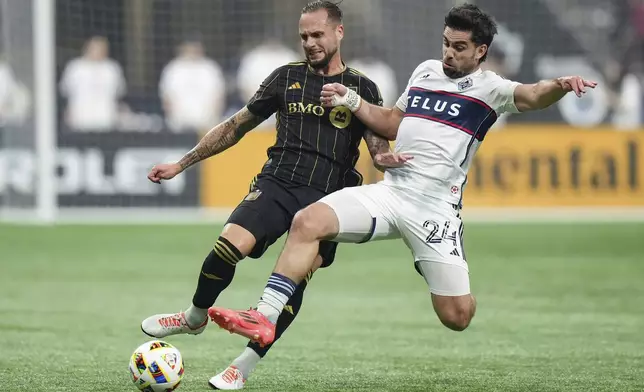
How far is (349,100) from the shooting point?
7.11 metres

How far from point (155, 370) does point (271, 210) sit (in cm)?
119

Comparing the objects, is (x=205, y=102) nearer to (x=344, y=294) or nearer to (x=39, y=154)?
(x=39, y=154)

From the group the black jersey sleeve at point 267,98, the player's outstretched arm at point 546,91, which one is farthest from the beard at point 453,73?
the black jersey sleeve at point 267,98

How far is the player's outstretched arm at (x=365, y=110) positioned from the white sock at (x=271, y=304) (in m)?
1.17

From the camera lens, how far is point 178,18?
20.3 metres

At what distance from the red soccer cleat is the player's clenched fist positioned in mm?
1367

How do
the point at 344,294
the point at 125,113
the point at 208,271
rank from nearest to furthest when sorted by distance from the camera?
the point at 208,271, the point at 344,294, the point at 125,113

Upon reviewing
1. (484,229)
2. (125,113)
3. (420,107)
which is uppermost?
(420,107)

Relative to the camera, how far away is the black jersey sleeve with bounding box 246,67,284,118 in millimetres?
7449

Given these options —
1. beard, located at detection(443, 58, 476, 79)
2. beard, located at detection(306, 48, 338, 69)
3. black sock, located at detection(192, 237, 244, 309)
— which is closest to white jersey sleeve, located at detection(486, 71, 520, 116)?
beard, located at detection(443, 58, 476, 79)

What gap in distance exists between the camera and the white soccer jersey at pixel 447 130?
7.18m

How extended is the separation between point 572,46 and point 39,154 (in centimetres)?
1007

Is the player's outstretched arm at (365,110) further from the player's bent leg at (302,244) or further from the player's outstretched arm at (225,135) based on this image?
the player's outstretched arm at (225,135)

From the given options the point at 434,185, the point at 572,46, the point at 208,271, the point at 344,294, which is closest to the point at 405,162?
the point at 434,185
